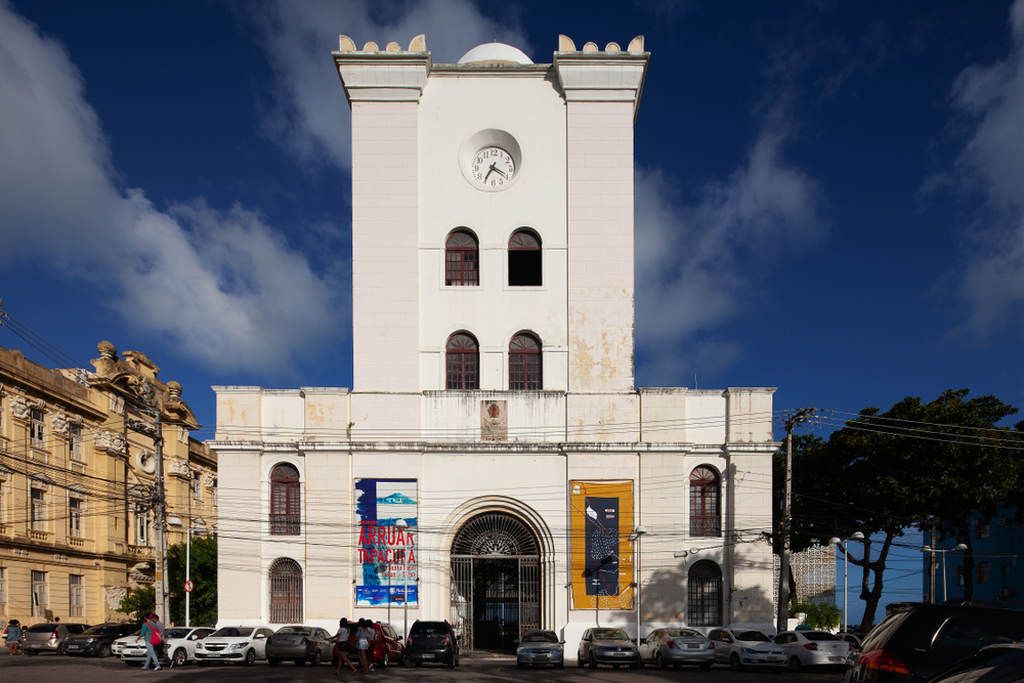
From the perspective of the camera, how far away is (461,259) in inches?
1275

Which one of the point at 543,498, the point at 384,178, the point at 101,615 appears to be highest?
the point at 384,178

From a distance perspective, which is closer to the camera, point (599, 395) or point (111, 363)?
point (599, 395)

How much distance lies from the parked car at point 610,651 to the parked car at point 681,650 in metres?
0.68

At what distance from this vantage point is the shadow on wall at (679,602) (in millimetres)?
29688

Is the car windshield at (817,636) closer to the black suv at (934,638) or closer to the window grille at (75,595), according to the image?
the black suv at (934,638)

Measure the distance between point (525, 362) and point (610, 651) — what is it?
10.6 meters

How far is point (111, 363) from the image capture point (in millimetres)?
46625

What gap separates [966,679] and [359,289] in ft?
89.3

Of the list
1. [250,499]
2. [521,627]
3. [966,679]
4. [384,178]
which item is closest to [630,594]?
[521,627]

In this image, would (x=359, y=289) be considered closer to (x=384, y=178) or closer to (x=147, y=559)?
(x=384, y=178)

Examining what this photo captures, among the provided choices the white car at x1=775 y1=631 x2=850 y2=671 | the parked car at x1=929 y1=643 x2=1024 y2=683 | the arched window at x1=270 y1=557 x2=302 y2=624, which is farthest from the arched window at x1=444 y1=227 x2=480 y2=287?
the parked car at x1=929 y1=643 x2=1024 y2=683

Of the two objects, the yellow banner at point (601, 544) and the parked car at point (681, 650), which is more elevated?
the yellow banner at point (601, 544)

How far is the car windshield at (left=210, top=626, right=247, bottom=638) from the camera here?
2684 centimetres

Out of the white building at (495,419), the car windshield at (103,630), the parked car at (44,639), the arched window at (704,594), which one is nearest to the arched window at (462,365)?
the white building at (495,419)
